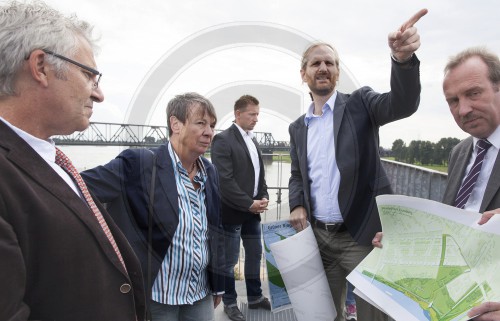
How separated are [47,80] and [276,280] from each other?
164cm

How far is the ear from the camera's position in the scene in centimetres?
90

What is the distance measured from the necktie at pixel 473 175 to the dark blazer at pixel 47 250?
1278 mm

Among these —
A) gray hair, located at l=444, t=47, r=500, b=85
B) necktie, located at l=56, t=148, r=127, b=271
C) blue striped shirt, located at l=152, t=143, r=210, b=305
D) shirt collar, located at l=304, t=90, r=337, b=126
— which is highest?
gray hair, located at l=444, t=47, r=500, b=85

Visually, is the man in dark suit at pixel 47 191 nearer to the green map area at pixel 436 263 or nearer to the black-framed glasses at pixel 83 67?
the black-framed glasses at pixel 83 67

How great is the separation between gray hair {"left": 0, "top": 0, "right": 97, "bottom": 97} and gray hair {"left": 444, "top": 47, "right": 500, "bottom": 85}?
4.50ft

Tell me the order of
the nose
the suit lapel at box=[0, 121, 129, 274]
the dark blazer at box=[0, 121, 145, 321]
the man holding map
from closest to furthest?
the dark blazer at box=[0, 121, 145, 321]
the suit lapel at box=[0, 121, 129, 274]
the nose
the man holding map

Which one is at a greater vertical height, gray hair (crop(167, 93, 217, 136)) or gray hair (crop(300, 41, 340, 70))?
gray hair (crop(300, 41, 340, 70))

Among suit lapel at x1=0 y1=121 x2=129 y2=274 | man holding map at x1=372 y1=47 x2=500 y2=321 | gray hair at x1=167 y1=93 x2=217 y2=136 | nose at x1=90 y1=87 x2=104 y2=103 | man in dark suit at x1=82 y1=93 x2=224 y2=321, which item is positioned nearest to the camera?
suit lapel at x1=0 y1=121 x2=129 y2=274

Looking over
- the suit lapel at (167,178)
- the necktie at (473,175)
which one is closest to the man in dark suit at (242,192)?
the suit lapel at (167,178)

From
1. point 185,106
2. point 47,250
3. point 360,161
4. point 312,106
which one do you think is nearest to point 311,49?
point 312,106

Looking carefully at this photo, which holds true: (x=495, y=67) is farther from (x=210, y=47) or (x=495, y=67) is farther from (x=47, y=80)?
(x=210, y=47)

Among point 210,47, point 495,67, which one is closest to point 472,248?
point 495,67

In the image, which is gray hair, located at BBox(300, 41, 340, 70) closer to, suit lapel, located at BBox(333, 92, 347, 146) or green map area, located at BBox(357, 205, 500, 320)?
suit lapel, located at BBox(333, 92, 347, 146)

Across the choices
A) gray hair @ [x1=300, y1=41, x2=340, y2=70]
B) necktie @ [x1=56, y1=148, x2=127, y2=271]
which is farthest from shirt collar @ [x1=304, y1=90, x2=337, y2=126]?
necktie @ [x1=56, y1=148, x2=127, y2=271]
